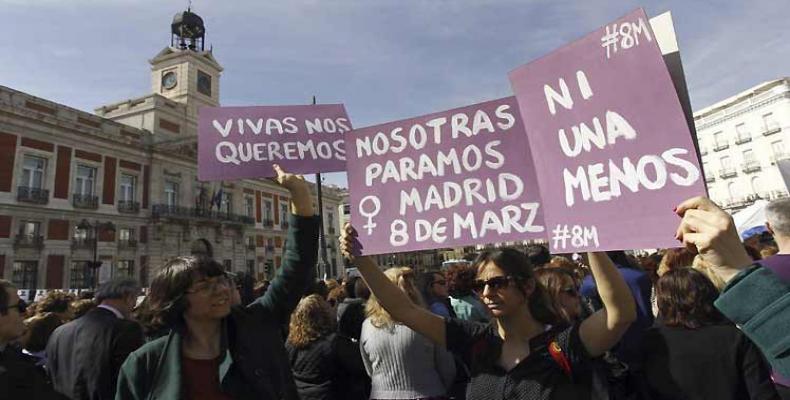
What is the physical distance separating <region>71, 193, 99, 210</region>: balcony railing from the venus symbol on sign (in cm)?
2797

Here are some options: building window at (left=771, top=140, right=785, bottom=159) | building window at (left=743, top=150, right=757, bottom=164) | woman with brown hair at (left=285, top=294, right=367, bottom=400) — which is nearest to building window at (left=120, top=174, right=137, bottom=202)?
woman with brown hair at (left=285, top=294, right=367, bottom=400)

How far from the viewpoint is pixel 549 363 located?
1.79m

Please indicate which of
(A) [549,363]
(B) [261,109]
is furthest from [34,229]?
(A) [549,363]

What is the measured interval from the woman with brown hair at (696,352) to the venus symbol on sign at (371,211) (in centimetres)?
154

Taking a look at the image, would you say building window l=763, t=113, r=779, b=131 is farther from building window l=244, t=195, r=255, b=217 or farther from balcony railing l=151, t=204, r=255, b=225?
building window l=244, t=195, r=255, b=217

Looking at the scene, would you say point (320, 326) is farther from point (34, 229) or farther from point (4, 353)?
point (34, 229)

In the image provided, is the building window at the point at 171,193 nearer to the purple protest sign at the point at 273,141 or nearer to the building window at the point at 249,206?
the building window at the point at 249,206

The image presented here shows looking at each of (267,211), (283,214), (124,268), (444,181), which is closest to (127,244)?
(124,268)

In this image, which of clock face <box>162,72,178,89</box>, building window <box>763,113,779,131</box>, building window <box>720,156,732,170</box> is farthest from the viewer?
building window <box>720,156,732,170</box>

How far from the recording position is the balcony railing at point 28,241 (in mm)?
21750

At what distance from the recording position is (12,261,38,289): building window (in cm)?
2159

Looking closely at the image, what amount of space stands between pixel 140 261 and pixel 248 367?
29.6 metres

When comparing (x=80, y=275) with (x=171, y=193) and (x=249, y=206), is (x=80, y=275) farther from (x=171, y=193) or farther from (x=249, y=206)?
(x=249, y=206)

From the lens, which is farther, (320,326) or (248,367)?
(320,326)
